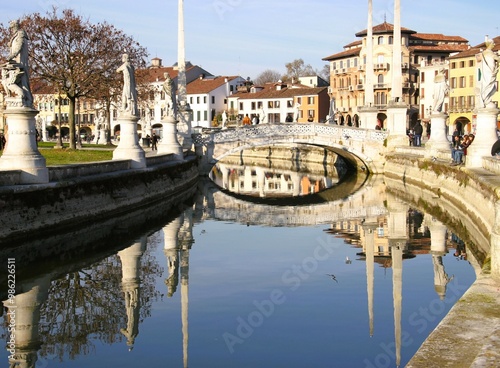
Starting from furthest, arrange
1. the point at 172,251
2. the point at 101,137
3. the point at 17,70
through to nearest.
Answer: the point at 101,137
the point at 172,251
the point at 17,70

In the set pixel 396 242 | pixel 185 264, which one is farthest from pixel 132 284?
pixel 396 242

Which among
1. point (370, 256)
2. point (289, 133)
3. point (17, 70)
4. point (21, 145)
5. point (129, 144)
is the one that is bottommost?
point (370, 256)

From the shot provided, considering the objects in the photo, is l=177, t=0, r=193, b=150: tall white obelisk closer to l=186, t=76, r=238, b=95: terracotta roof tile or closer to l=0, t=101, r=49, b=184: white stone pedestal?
l=0, t=101, r=49, b=184: white stone pedestal

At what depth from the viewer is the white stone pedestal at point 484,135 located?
22.3 metres

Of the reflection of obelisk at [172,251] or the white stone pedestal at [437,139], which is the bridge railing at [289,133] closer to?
the white stone pedestal at [437,139]

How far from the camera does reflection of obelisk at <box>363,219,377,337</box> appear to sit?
13.3 metres

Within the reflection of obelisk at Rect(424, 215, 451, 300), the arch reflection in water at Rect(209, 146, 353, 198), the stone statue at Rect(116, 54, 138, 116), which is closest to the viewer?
the reflection of obelisk at Rect(424, 215, 451, 300)

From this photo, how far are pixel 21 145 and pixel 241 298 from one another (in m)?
7.83

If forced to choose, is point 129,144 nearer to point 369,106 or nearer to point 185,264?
point 185,264

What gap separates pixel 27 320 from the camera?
39.0 ft

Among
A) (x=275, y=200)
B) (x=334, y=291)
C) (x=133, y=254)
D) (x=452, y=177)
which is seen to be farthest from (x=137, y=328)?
(x=275, y=200)

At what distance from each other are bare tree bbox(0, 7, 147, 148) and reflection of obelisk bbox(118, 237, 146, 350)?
1962 cm

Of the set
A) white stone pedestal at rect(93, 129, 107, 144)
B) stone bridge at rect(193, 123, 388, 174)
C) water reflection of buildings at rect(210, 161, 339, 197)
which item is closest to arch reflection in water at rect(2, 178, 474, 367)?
water reflection of buildings at rect(210, 161, 339, 197)

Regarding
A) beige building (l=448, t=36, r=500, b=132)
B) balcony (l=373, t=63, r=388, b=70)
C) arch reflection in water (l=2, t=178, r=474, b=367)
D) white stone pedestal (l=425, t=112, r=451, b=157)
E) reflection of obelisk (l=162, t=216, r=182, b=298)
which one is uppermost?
balcony (l=373, t=63, r=388, b=70)
